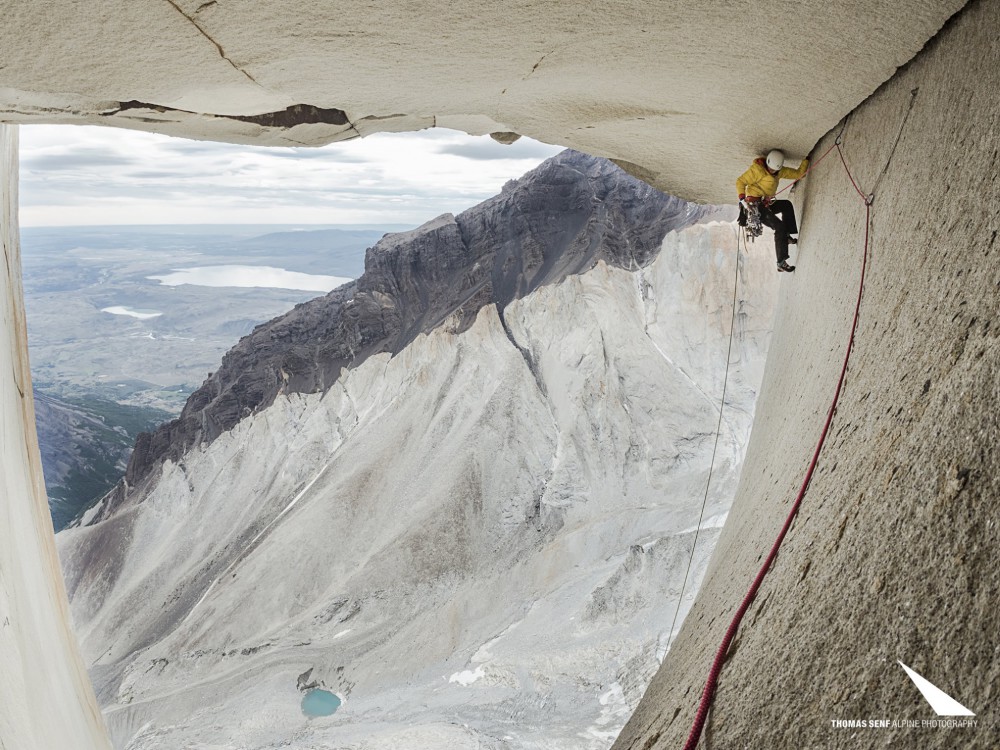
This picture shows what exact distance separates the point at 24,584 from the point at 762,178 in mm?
5315

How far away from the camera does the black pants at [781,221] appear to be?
5.55 meters

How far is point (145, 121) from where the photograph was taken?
417 centimetres

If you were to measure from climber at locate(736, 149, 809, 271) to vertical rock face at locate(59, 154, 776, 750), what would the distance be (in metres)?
9.60

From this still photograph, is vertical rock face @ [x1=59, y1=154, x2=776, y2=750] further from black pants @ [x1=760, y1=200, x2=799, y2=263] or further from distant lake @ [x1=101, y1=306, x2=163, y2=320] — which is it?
distant lake @ [x1=101, y1=306, x2=163, y2=320]

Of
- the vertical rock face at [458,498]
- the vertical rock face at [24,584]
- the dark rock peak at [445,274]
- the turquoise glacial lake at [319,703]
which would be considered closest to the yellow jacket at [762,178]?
the vertical rock face at [24,584]

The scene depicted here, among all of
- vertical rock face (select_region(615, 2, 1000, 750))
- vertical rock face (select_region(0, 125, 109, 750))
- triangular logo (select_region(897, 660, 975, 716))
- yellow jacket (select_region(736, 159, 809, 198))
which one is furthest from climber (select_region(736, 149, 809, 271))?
vertical rock face (select_region(0, 125, 109, 750))

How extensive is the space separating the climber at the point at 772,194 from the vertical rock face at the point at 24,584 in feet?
16.1

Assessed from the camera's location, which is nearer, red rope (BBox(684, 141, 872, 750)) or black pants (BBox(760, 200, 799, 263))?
red rope (BBox(684, 141, 872, 750))

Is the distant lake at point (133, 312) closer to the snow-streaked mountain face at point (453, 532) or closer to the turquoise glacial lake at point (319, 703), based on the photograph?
the snow-streaked mountain face at point (453, 532)

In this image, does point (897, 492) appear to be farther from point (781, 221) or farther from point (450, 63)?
point (781, 221)

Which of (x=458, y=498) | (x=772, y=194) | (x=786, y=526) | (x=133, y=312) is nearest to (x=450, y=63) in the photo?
(x=786, y=526)

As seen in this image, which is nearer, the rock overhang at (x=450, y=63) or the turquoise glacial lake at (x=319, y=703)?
the rock overhang at (x=450, y=63)

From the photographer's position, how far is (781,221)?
567cm

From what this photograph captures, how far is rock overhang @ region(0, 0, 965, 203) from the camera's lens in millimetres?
2746
